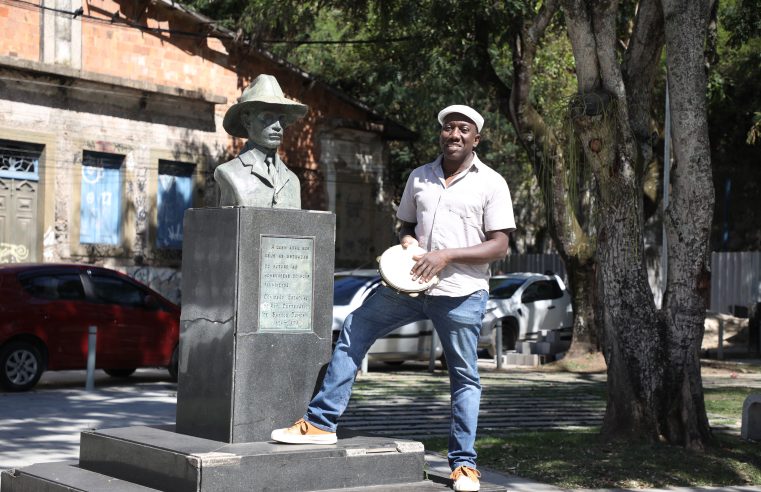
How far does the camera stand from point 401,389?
15852mm

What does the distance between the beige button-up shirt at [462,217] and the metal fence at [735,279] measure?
941 inches

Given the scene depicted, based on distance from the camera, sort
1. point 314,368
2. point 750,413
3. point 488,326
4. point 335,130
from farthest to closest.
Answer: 1. point 335,130
2. point 488,326
3. point 750,413
4. point 314,368

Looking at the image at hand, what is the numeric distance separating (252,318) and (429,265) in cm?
129

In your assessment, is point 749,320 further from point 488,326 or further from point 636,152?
point 636,152

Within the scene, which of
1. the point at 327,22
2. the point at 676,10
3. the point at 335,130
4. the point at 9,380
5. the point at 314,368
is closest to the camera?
the point at 314,368

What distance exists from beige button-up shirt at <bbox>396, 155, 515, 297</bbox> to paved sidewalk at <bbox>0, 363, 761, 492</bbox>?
2470mm

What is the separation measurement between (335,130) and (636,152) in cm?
1799

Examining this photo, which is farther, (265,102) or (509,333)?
(509,333)

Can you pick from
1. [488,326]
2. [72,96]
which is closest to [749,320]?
[488,326]

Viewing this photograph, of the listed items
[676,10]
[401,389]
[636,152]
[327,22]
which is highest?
[327,22]

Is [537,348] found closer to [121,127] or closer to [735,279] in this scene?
[121,127]

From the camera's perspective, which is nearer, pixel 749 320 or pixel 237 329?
pixel 237 329

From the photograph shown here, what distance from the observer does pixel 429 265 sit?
693 centimetres

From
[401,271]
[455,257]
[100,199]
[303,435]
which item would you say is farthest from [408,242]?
[100,199]
